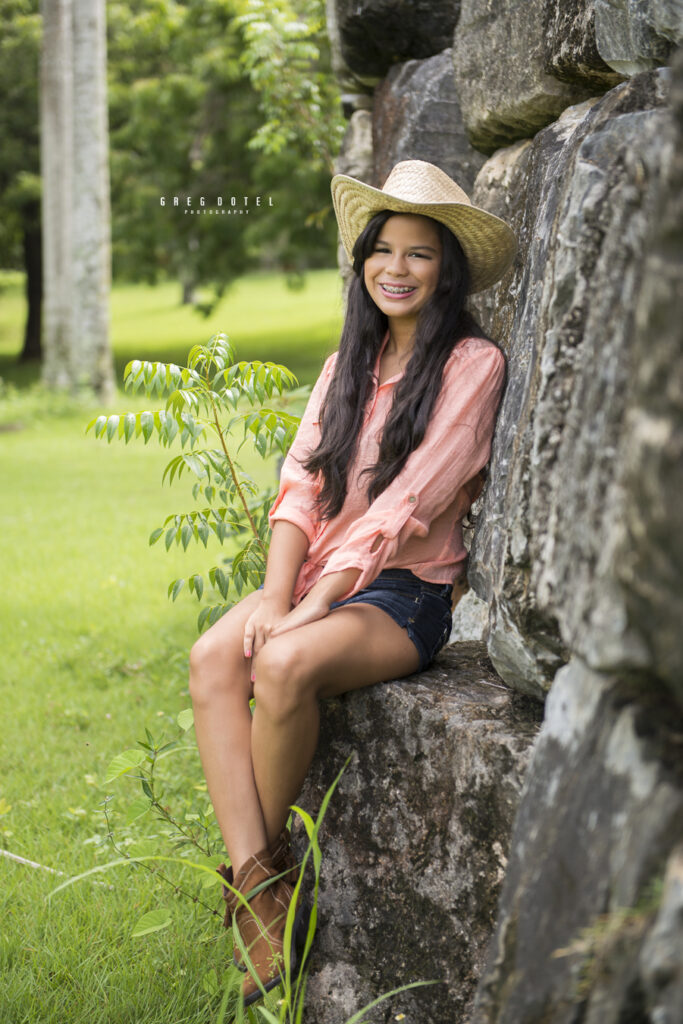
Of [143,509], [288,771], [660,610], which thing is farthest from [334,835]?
[143,509]

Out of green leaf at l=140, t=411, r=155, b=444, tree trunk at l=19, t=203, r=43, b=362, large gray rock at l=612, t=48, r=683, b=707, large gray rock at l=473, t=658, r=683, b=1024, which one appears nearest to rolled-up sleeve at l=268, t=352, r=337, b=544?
green leaf at l=140, t=411, r=155, b=444

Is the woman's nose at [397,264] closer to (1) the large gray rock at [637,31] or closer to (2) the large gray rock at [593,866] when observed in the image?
(1) the large gray rock at [637,31]

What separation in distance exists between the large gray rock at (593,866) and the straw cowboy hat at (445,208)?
1706 millimetres

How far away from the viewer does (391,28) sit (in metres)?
4.49

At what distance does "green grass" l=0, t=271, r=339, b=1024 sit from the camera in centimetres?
274

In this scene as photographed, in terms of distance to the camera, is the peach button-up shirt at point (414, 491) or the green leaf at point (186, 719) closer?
the peach button-up shirt at point (414, 491)

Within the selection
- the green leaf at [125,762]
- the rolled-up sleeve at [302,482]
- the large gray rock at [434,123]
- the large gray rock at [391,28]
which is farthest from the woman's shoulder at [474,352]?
the large gray rock at [391,28]

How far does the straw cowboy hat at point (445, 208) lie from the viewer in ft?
9.85

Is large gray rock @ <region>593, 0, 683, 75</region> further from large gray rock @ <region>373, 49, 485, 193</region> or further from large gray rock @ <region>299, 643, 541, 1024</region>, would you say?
large gray rock @ <region>299, 643, 541, 1024</region>

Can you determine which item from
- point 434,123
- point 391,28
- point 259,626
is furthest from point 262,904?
point 391,28

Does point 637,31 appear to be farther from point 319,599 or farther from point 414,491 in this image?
point 319,599

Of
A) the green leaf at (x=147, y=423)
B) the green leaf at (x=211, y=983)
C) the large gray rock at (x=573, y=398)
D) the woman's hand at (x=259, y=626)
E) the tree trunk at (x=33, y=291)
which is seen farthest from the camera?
the tree trunk at (x=33, y=291)

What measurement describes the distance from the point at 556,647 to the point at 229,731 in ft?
2.92

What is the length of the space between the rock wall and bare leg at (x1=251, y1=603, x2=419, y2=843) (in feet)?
0.32
